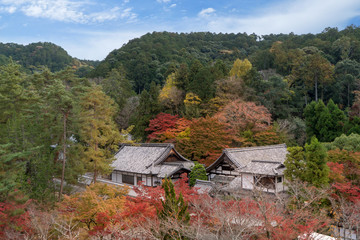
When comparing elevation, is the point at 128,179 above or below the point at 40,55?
below

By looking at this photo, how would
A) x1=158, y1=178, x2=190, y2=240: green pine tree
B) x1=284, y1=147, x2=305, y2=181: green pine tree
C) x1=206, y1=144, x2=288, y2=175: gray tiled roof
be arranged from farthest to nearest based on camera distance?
x1=206, y1=144, x2=288, y2=175: gray tiled roof
x1=284, y1=147, x2=305, y2=181: green pine tree
x1=158, y1=178, x2=190, y2=240: green pine tree

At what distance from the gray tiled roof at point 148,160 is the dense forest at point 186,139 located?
1717 millimetres

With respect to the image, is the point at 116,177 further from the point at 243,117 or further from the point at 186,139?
the point at 243,117

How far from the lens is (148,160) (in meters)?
23.8

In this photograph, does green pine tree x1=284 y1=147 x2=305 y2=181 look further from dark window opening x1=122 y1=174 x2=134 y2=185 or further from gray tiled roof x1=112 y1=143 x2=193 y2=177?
dark window opening x1=122 y1=174 x2=134 y2=185

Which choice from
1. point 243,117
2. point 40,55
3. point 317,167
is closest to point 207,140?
point 243,117

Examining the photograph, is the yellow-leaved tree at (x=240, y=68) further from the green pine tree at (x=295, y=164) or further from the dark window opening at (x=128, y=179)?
the green pine tree at (x=295, y=164)

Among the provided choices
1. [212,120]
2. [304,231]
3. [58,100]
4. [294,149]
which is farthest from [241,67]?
[304,231]

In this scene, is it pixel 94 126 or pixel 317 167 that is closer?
pixel 317 167

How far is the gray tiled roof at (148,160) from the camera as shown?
22.5 metres

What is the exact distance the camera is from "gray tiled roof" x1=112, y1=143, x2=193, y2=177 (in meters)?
22.5

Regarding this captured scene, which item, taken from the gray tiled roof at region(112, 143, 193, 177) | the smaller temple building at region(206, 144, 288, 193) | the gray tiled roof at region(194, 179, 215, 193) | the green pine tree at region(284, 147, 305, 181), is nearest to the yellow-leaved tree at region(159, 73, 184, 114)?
the gray tiled roof at region(112, 143, 193, 177)

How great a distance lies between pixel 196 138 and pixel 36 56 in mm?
57477

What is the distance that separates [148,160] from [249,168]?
8.94m
